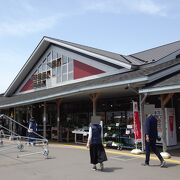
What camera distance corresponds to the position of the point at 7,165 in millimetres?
10117

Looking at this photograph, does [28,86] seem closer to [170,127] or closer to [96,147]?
[170,127]

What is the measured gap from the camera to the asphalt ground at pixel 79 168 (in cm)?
812

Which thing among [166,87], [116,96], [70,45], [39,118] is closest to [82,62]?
[70,45]

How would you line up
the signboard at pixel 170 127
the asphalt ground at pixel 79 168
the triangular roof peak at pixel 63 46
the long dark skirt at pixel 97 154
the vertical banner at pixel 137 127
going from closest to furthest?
the asphalt ground at pixel 79 168 < the long dark skirt at pixel 97 154 < the vertical banner at pixel 137 127 < the signboard at pixel 170 127 < the triangular roof peak at pixel 63 46

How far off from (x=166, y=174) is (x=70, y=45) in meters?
12.7

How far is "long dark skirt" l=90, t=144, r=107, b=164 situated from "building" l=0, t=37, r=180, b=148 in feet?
10.8

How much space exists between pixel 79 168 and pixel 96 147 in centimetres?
89

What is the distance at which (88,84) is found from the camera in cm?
1469

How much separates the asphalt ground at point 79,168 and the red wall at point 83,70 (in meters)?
7.11

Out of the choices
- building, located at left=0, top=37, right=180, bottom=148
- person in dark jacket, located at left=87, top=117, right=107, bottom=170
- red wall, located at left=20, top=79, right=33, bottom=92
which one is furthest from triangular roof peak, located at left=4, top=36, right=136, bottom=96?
person in dark jacket, located at left=87, top=117, right=107, bottom=170

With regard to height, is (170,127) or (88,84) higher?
(88,84)

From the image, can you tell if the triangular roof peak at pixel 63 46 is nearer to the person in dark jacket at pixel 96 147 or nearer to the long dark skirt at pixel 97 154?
the person in dark jacket at pixel 96 147

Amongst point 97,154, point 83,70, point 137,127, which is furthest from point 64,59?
point 97,154

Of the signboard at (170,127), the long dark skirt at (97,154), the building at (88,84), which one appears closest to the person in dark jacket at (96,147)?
the long dark skirt at (97,154)
